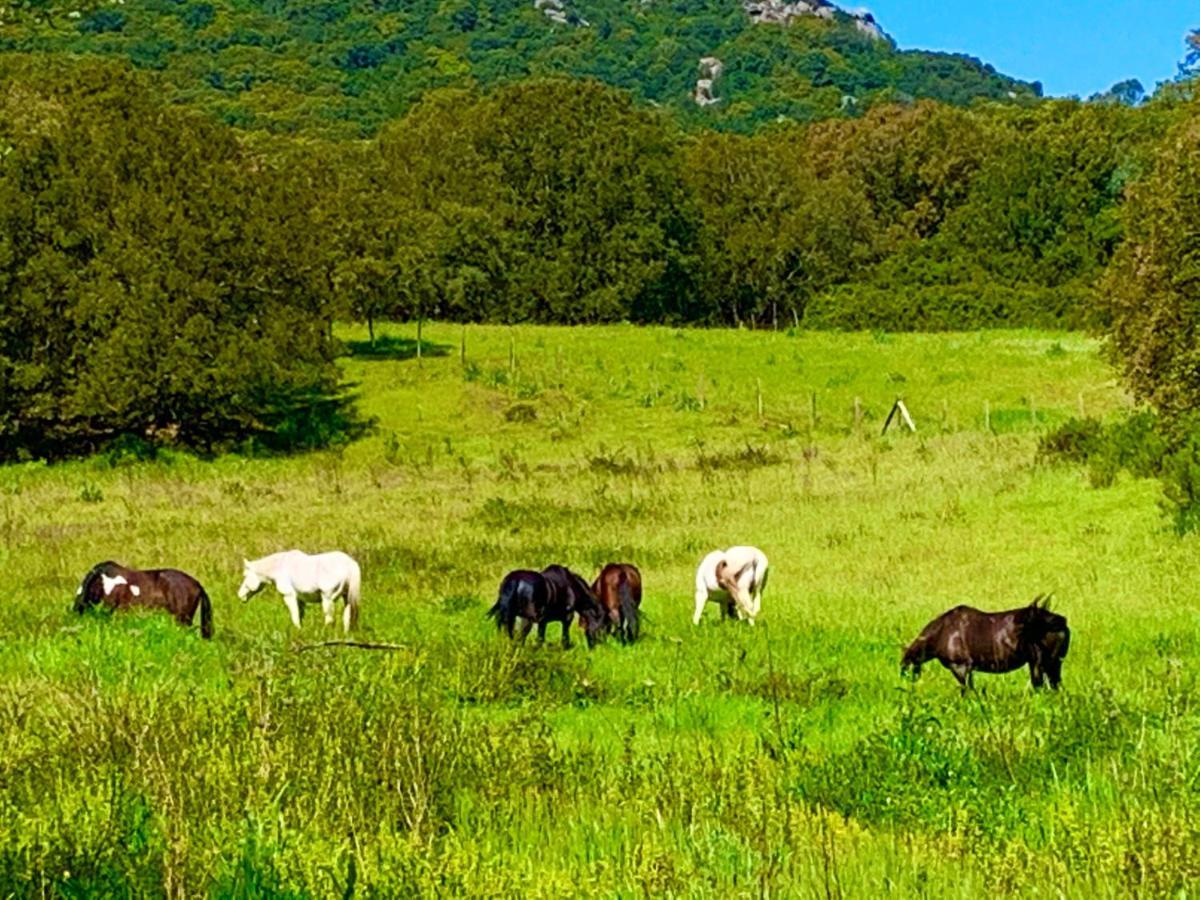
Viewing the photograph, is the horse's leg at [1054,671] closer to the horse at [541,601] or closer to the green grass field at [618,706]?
the green grass field at [618,706]

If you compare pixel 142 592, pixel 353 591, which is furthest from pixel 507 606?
pixel 142 592

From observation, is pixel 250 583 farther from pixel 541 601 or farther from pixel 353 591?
pixel 541 601

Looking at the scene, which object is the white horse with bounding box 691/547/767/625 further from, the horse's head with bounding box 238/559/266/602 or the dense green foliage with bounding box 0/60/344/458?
the dense green foliage with bounding box 0/60/344/458

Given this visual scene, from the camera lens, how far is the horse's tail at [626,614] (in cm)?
1455

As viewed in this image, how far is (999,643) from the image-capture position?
36.4ft

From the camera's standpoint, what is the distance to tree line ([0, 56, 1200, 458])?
37.8 m

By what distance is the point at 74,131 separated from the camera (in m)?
40.8

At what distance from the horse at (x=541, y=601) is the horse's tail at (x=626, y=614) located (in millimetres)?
425

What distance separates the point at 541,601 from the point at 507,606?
1.23 ft

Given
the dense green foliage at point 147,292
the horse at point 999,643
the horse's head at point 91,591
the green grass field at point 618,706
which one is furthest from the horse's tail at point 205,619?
the dense green foliage at point 147,292

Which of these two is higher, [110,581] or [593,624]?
[593,624]

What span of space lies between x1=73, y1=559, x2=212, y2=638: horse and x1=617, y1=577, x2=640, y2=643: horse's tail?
488 centimetres

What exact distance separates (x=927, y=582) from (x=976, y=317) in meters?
60.6

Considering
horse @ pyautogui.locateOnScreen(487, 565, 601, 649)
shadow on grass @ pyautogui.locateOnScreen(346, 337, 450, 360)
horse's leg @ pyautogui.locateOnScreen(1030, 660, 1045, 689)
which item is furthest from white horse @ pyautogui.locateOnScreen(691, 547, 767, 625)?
shadow on grass @ pyautogui.locateOnScreen(346, 337, 450, 360)
